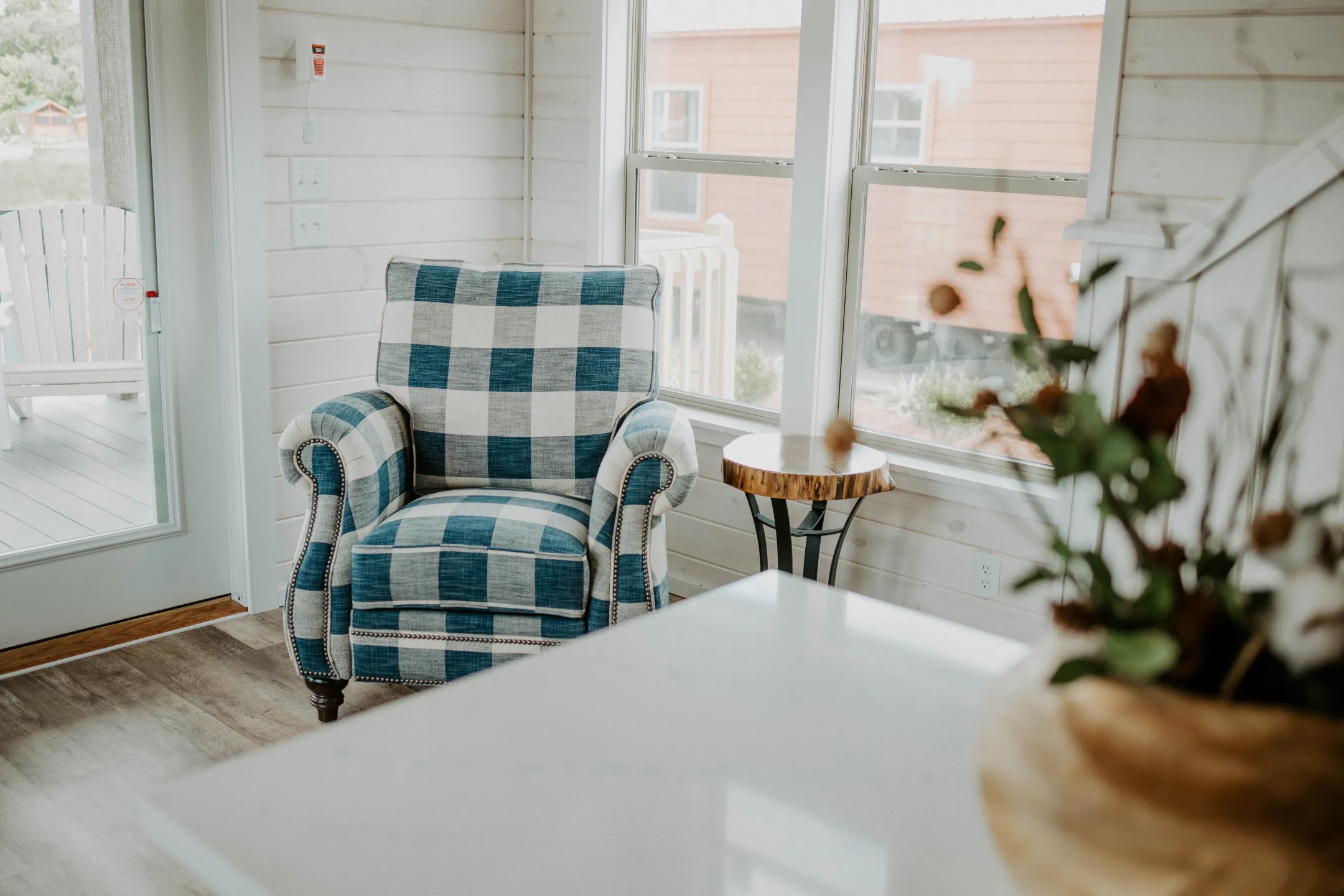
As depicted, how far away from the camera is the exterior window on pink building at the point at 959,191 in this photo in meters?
2.74

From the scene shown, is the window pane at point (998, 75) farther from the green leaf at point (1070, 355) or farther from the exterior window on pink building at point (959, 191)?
the green leaf at point (1070, 355)

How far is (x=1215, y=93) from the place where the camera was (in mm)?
2352

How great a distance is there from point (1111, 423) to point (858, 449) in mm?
2181

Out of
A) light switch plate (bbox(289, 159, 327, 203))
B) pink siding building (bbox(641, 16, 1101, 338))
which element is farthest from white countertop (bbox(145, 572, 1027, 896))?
light switch plate (bbox(289, 159, 327, 203))

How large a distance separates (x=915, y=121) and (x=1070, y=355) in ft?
7.96

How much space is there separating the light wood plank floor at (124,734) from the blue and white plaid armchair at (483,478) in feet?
0.86

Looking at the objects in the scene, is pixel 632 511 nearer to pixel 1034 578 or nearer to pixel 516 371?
pixel 516 371

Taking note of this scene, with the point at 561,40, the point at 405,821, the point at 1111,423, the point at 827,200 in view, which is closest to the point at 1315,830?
the point at 1111,423

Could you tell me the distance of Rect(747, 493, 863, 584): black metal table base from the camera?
109 inches

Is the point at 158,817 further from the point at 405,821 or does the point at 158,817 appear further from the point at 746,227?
the point at 746,227

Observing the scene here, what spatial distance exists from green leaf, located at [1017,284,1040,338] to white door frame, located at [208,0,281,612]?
2.84m

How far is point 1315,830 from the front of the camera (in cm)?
70

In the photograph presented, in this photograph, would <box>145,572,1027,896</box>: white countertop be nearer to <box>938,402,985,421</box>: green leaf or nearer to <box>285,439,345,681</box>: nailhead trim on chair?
<box>938,402,985,421</box>: green leaf

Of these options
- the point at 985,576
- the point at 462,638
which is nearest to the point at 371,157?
the point at 462,638
